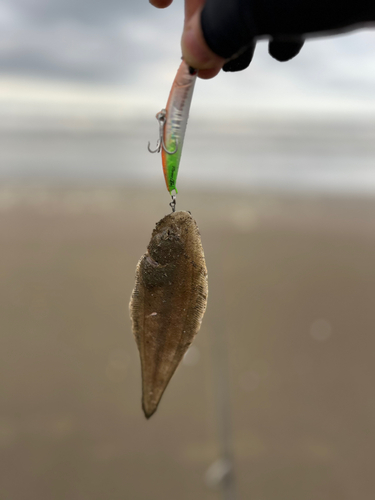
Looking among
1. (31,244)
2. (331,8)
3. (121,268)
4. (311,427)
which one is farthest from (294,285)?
(331,8)

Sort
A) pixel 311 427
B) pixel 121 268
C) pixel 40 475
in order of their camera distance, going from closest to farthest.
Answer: pixel 40 475 → pixel 311 427 → pixel 121 268

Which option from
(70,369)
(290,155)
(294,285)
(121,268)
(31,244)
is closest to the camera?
(70,369)

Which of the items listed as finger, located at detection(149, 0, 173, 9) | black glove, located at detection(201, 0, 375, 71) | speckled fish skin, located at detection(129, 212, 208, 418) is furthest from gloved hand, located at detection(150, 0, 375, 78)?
speckled fish skin, located at detection(129, 212, 208, 418)

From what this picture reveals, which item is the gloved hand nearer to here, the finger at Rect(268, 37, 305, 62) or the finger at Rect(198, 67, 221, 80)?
the finger at Rect(198, 67, 221, 80)

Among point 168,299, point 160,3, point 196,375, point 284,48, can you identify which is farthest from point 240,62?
point 196,375

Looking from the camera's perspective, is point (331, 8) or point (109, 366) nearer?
point (331, 8)

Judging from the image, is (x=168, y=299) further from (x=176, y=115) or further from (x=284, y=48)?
(x=284, y=48)

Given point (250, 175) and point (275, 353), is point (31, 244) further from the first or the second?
point (250, 175)
